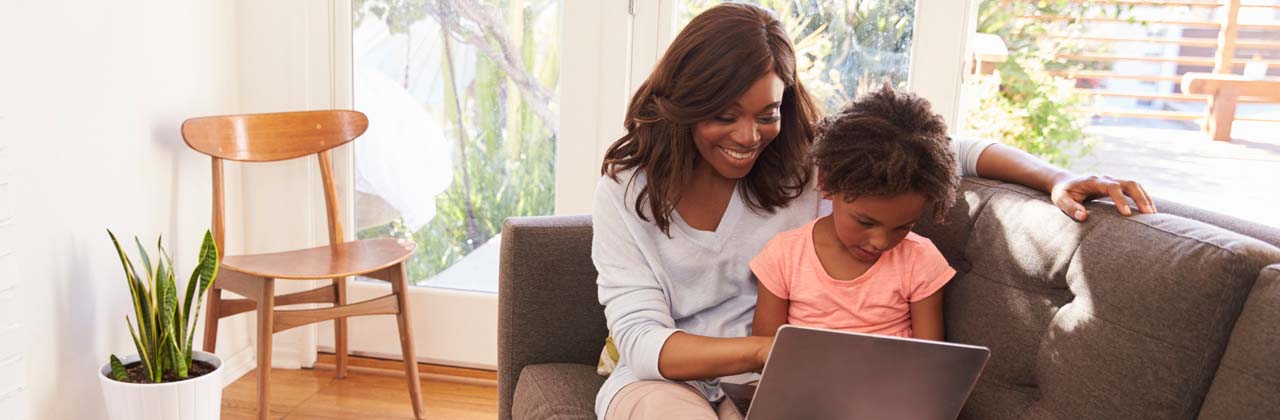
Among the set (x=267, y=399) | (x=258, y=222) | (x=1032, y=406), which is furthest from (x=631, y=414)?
(x=258, y=222)

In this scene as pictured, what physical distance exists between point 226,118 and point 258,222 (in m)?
0.48

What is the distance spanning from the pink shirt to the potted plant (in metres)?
1.37

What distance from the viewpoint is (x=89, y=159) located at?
2.19m

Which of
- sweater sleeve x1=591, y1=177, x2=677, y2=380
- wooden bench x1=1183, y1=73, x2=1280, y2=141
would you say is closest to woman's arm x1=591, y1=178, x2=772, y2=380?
sweater sleeve x1=591, y1=177, x2=677, y2=380

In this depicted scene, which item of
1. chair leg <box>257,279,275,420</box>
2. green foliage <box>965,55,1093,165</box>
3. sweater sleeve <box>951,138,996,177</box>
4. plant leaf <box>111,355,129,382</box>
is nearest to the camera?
sweater sleeve <box>951,138,996,177</box>

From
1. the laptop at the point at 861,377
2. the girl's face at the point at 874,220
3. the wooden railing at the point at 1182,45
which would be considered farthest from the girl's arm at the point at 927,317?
the wooden railing at the point at 1182,45

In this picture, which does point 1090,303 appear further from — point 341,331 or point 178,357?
point 341,331

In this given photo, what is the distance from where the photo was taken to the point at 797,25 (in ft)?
8.77

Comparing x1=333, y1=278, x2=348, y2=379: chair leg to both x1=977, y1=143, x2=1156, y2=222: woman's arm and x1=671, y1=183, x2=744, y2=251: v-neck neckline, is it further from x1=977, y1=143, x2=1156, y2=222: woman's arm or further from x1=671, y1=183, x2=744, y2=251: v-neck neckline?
x1=977, y1=143, x2=1156, y2=222: woman's arm

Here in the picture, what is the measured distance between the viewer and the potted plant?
6.79 feet

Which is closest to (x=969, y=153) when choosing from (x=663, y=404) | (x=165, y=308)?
(x=663, y=404)

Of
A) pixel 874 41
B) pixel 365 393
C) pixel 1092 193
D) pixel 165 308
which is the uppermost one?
pixel 874 41

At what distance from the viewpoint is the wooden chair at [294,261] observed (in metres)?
2.28

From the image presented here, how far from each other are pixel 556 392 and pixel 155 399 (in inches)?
40.7
